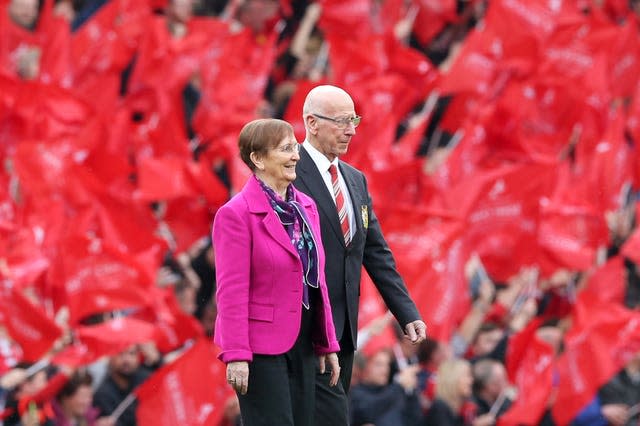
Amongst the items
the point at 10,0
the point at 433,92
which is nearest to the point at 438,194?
the point at 433,92

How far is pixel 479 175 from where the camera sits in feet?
32.6

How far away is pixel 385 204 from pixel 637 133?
340 cm

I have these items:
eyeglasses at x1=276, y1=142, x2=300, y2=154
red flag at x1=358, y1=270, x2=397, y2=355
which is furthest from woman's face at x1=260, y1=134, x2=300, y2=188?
red flag at x1=358, y1=270, x2=397, y2=355

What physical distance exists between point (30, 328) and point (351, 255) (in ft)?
8.72

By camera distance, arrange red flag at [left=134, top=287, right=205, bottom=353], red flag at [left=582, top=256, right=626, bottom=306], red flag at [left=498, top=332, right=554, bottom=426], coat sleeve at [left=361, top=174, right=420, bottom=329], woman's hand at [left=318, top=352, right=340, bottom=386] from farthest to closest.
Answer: red flag at [left=582, top=256, right=626, bottom=306], red flag at [left=498, top=332, right=554, bottom=426], red flag at [left=134, top=287, right=205, bottom=353], coat sleeve at [left=361, top=174, right=420, bottom=329], woman's hand at [left=318, top=352, right=340, bottom=386]

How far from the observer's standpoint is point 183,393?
7.76 m

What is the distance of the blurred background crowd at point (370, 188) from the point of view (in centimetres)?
813

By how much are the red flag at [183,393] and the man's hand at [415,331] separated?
2.29 metres

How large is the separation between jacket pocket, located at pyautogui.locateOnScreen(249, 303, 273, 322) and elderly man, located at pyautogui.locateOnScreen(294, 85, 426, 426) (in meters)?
0.45

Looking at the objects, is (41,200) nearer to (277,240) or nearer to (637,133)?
(277,240)

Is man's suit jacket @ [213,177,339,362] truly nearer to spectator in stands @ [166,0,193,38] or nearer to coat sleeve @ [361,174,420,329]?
coat sleeve @ [361,174,420,329]

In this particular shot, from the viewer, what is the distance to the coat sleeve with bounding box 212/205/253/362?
5.01 metres

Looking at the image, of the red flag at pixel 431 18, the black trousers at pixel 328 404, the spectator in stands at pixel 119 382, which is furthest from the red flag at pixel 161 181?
the red flag at pixel 431 18

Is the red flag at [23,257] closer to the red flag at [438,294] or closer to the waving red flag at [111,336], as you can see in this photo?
the waving red flag at [111,336]
